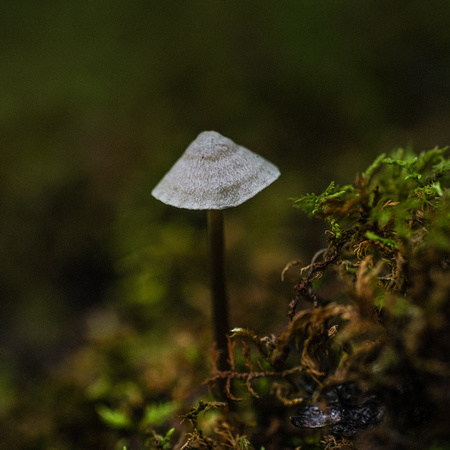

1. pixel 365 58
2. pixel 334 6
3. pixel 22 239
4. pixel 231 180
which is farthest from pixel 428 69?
pixel 22 239

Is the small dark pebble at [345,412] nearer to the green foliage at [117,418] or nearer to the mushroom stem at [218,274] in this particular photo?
the mushroom stem at [218,274]

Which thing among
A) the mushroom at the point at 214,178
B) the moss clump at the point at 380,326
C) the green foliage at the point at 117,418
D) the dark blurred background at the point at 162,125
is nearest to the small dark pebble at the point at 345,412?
the moss clump at the point at 380,326

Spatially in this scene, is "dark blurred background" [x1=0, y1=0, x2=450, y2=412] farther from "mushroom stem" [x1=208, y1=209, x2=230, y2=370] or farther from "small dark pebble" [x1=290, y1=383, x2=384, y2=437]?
"small dark pebble" [x1=290, y1=383, x2=384, y2=437]

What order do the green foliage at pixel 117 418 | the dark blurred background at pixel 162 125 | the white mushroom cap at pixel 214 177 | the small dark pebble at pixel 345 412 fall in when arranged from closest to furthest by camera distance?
the small dark pebble at pixel 345 412 < the white mushroom cap at pixel 214 177 < the green foliage at pixel 117 418 < the dark blurred background at pixel 162 125

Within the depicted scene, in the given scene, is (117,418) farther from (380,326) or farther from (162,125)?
(162,125)

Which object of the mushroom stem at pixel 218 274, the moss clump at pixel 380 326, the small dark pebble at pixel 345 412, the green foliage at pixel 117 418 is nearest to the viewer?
the moss clump at pixel 380 326

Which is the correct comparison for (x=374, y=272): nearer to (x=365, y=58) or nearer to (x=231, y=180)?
(x=231, y=180)

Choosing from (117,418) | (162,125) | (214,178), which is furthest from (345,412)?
(162,125)
